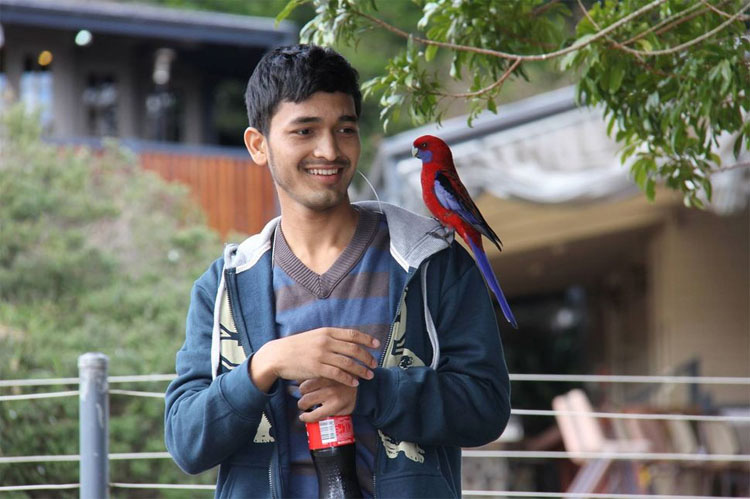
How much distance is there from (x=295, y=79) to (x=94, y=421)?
64.7 inches

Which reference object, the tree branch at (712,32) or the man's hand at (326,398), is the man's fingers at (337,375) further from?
the tree branch at (712,32)

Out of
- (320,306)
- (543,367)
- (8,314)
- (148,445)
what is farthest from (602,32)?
(543,367)

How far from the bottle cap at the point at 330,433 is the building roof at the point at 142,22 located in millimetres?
11625

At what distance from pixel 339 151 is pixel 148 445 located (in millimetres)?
3703

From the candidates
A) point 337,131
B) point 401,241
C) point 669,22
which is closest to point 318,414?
point 401,241

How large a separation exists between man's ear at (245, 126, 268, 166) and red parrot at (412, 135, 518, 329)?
0.41m

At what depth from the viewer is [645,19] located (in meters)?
2.78

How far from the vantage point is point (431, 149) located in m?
2.42

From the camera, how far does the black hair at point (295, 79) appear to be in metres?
Answer: 1.89

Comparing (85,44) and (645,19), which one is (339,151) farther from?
(85,44)

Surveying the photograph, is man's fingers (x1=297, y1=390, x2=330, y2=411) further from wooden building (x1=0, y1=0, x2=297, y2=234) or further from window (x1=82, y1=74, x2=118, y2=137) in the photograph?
window (x1=82, y1=74, x2=118, y2=137)

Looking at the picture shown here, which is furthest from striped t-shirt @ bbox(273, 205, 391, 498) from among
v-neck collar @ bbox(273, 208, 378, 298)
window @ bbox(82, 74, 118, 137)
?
window @ bbox(82, 74, 118, 137)

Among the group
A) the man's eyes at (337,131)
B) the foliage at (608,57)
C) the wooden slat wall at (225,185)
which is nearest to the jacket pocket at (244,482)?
the man's eyes at (337,131)

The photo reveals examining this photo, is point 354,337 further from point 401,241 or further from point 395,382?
point 401,241
